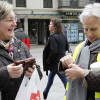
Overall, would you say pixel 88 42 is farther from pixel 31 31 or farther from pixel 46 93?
pixel 31 31

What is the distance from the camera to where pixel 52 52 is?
15.1ft

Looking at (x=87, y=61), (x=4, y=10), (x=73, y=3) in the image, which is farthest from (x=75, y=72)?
(x=73, y=3)

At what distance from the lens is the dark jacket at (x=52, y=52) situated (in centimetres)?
463

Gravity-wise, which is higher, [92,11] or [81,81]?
[92,11]

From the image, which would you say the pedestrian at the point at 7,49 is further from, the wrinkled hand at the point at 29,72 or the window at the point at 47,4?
the window at the point at 47,4

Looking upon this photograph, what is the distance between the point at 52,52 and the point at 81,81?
2740 mm

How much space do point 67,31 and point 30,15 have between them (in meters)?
4.19

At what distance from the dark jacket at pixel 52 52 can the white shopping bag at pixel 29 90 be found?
109 inches

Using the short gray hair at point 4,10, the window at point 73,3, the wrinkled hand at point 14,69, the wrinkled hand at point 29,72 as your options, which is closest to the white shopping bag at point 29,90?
the wrinkled hand at point 29,72

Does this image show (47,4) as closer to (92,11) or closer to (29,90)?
(92,11)

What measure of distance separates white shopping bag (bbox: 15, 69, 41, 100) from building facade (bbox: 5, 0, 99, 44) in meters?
17.8

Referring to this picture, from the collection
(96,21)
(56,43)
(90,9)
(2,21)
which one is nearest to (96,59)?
(96,21)

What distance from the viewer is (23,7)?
19.5 meters

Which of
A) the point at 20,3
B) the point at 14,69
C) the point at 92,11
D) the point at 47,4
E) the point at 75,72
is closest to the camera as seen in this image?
the point at 14,69
